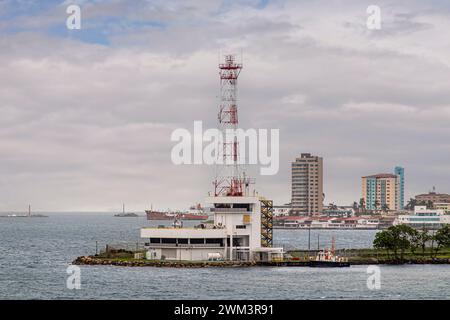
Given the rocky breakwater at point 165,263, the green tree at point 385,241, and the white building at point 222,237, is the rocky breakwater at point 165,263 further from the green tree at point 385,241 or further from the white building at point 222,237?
the green tree at point 385,241

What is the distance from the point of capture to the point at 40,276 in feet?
264

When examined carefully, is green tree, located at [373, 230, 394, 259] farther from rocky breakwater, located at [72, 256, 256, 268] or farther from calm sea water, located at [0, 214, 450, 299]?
rocky breakwater, located at [72, 256, 256, 268]

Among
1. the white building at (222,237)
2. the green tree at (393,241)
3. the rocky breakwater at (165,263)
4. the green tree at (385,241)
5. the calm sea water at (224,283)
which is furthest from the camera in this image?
the green tree at (393,241)

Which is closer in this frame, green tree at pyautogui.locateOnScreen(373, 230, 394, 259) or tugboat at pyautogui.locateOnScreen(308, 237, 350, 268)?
tugboat at pyautogui.locateOnScreen(308, 237, 350, 268)

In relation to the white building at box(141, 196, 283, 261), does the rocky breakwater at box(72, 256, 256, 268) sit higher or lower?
lower

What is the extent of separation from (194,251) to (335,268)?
46.5ft

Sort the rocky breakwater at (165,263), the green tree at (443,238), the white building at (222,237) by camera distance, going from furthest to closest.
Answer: the green tree at (443,238)
the white building at (222,237)
the rocky breakwater at (165,263)

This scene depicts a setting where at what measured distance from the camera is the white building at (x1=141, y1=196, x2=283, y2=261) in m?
85.4

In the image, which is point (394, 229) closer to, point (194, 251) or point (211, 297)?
point (194, 251)

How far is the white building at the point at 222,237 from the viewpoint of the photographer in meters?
85.4

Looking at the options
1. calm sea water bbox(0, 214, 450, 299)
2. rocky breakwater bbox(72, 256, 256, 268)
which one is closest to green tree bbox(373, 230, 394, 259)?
calm sea water bbox(0, 214, 450, 299)

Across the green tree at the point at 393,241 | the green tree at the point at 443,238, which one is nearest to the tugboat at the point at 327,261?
the green tree at the point at 393,241

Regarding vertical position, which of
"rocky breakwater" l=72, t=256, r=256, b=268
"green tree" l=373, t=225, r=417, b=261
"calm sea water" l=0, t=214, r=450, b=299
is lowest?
"calm sea water" l=0, t=214, r=450, b=299

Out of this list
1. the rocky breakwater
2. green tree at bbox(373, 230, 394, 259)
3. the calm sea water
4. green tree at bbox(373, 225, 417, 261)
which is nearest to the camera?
the calm sea water
